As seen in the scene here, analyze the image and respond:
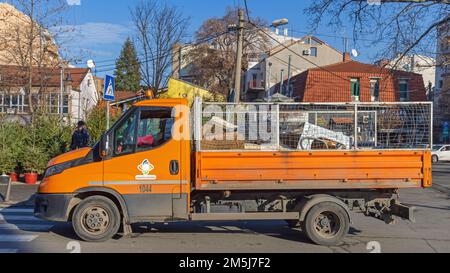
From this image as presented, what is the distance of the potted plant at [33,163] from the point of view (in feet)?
53.9

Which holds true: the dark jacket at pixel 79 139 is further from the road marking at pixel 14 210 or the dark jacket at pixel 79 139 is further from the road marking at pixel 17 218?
the road marking at pixel 17 218

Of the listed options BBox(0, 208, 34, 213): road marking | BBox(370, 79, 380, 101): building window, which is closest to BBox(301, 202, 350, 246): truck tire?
BBox(0, 208, 34, 213): road marking

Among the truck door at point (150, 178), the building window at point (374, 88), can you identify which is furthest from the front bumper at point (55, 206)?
the building window at point (374, 88)

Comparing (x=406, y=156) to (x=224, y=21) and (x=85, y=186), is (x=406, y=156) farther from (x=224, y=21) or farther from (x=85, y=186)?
(x=224, y=21)

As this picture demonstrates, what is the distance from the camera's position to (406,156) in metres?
8.13

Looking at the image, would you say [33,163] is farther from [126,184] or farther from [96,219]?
[126,184]

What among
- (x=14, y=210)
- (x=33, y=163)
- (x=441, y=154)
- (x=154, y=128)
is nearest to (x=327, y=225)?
(x=154, y=128)

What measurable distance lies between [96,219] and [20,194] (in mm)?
7184

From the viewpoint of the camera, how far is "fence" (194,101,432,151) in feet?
27.2

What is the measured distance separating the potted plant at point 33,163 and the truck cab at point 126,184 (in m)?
9.02

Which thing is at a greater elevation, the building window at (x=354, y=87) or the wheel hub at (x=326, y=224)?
the building window at (x=354, y=87)

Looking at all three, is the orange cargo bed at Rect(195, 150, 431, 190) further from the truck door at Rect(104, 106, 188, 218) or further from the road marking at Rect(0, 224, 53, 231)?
the road marking at Rect(0, 224, 53, 231)

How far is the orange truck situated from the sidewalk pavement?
5120 mm
